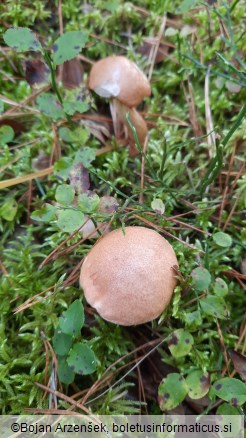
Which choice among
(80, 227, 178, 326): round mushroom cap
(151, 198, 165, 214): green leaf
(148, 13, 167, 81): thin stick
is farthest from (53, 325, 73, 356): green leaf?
(148, 13, 167, 81): thin stick

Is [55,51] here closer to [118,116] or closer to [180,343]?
[118,116]

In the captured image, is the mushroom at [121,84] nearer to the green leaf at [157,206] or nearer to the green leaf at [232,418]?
the green leaf at [157,206]

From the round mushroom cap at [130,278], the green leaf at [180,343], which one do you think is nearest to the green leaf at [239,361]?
the green leaf at [180,343]

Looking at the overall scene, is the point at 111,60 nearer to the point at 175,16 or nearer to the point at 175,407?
the point at 175,16

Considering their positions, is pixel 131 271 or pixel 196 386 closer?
pixel 131 271

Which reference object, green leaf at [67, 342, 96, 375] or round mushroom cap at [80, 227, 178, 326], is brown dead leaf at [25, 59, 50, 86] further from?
green leaf at [67, 342, 96, 375]

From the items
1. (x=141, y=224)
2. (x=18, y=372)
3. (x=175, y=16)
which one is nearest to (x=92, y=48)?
(x=175, y=16)
